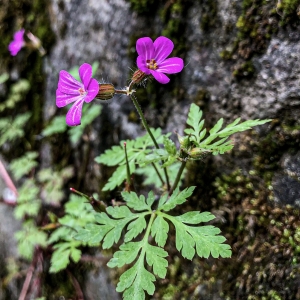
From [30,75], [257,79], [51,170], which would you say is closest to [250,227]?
[257,79]

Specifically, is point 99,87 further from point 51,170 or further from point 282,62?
point 51,170

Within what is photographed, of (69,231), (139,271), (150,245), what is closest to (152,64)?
(150,245)

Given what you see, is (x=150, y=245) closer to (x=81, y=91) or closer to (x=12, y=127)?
(x=81, y=91)

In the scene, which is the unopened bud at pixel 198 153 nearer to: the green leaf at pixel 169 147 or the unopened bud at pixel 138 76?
the green leaf at pixel 169 147

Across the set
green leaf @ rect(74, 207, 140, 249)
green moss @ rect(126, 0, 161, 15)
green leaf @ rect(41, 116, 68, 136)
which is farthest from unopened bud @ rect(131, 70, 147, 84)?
green leaf @ rect(41, 116, 68, 136)

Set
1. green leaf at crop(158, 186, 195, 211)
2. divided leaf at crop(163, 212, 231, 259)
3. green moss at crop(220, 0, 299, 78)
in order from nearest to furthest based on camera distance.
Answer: divided leaf at crop(163, 212, 231, 259) → green leaf at crop(158, 186, 195, 211) → green moss at crop(220, 0, 299, 78)

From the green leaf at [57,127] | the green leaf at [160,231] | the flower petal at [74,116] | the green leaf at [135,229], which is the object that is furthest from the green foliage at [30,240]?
the flower petal at [74,116]

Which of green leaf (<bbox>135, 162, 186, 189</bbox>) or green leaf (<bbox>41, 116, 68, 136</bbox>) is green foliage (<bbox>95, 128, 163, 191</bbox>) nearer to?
green leaf (<bbox>135, 162, 186, 189</bbox>)
